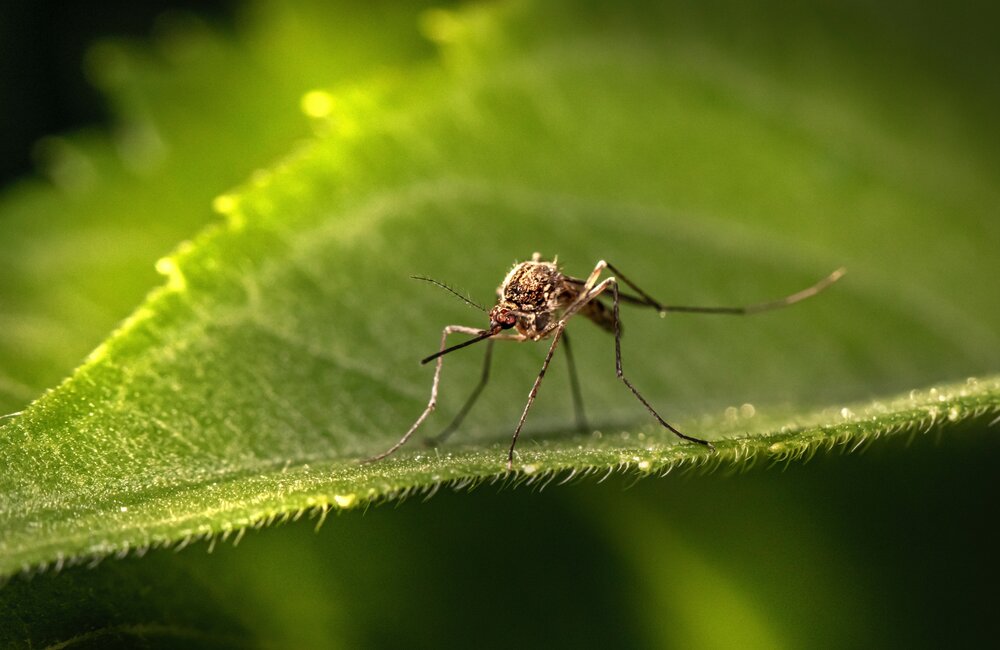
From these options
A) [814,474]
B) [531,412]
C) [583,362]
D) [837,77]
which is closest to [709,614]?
[814,474]

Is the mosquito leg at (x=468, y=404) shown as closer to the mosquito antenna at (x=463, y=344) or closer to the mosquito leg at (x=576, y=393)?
the mosquito antenna at (x=463, y=344)

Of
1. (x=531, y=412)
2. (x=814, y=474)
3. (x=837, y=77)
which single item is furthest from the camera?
(x=837, y=77)

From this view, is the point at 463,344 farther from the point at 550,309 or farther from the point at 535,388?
the point at 550,309

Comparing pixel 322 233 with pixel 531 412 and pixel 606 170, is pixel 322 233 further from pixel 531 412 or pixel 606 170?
pixel 606 170

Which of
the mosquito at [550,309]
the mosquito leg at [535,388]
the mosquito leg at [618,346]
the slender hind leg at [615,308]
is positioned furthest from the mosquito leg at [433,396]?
the mosquito leg at [618,346]

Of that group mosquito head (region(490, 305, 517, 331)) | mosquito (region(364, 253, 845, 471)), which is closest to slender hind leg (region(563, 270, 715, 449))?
mosquito (region(364, 253, 845, 471))

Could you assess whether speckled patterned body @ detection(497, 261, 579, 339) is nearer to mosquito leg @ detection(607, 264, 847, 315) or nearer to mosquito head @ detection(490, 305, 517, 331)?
mosquito head @ detection(490, 305, 517, 331)
